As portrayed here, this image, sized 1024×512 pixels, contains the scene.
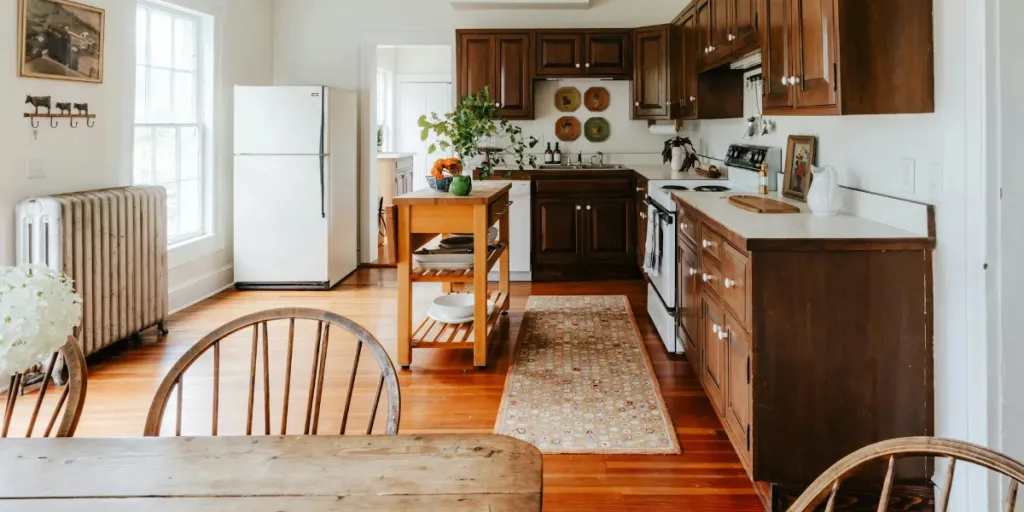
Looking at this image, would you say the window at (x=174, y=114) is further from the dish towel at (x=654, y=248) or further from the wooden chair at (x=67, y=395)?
the wooden chair at (x=67, y=395)

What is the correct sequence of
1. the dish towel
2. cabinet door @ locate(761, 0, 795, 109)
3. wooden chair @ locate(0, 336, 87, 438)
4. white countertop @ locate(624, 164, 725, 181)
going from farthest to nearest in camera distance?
white countertop @ locate(624, 164, 725, 181) → the dish towel → cabinet door @ locate(761, 0, 795, 109) → wooden chair @ locate(0, 336, 87, 438)

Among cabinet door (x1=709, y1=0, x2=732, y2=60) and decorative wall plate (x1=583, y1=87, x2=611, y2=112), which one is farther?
decorative wall plate (x1=583, y1=87, x2=611, y2=112)

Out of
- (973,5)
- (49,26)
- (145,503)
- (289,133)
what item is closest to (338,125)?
(289,133)

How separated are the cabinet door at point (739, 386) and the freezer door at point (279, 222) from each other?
4069 millimetres

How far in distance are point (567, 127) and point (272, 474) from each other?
19.7 ft

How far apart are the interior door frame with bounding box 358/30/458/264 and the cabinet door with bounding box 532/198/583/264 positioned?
54.9 inches

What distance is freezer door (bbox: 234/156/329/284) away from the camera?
5.76m

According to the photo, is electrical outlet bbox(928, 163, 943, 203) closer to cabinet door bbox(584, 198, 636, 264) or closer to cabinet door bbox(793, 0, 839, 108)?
cabinet door bbox(793, 0, 839, 108)

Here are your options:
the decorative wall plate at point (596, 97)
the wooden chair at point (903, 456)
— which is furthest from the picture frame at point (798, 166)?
the decorative wall plate at point (596, 97)

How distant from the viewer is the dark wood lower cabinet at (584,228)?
6129 mm

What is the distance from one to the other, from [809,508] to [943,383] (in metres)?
1.48

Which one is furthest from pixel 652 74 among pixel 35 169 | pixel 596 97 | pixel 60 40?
pixel 35 169

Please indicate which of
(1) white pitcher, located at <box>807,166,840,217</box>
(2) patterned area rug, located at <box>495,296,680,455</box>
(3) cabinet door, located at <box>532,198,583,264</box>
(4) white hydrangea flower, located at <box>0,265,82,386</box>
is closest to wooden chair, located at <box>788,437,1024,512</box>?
(4) white hydrangea flower, located at <box>0,265,82,386</box>

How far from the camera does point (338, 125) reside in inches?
240
